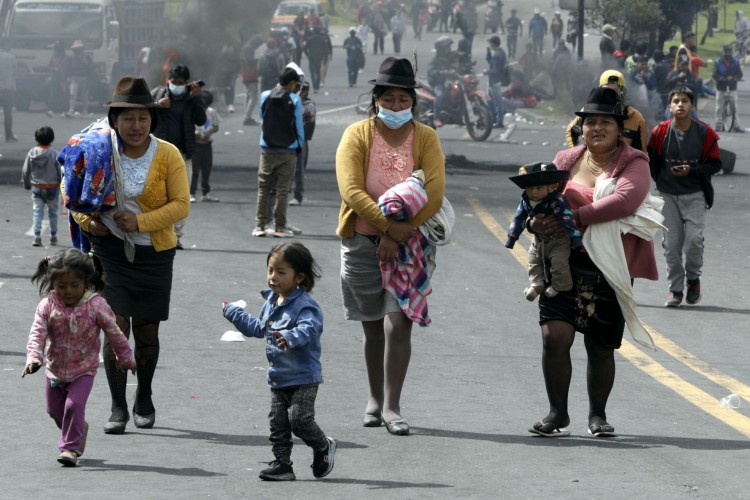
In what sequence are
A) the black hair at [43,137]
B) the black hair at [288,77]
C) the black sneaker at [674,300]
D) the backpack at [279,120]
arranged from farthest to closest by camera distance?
the black hair at [288,77] → the backpack at [279,120] → the black hair at [43,137] → the black sneaker at [674,300]

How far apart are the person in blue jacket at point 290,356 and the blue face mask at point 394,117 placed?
1299 millimetres

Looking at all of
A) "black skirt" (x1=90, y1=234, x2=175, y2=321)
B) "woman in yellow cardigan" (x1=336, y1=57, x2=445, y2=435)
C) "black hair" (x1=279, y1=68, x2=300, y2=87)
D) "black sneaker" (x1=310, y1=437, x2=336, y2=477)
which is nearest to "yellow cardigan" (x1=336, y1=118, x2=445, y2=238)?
"woman in yellow cardigan" (x1=336, y1=57, x2=445, y2=435)

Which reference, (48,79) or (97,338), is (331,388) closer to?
(97,338)

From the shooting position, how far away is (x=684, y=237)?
12.3 m

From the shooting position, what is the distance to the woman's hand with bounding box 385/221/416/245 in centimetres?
738

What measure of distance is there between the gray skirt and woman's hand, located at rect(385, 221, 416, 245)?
0.53ft

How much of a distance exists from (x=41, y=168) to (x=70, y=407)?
8569 millimetres

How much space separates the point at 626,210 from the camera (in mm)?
7344

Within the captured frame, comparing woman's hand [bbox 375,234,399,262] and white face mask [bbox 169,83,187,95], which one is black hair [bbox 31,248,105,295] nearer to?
woman's hand [bbox 375,234,399,262]

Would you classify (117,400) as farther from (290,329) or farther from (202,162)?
(202,162)

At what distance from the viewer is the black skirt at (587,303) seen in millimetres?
7363

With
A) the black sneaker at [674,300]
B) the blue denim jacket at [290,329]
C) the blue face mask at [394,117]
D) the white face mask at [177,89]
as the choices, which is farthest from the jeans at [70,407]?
the white face mask at [177,89]

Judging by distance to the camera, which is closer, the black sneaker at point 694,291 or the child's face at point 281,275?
the child's face at point 281,275

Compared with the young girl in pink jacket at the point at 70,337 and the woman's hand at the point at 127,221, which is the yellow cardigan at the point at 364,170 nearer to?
the woman's hand at the point at 127,221
